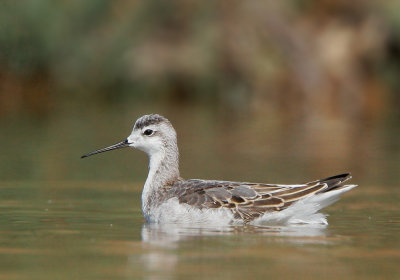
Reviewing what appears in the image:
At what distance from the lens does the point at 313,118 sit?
86.2 feet

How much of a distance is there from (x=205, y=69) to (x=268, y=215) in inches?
883

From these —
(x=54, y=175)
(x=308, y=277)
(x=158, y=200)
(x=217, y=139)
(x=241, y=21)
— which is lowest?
(x=308, y=277)

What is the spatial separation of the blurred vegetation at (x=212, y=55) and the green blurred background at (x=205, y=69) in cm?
4

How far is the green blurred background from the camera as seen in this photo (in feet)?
78.7

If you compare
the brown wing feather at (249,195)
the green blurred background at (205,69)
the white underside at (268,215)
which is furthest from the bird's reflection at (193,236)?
the green blurred background at (205,69)

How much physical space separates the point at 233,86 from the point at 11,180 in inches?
776

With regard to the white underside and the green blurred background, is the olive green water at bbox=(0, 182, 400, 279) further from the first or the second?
the green blurred background

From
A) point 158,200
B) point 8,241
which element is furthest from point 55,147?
point 8,241

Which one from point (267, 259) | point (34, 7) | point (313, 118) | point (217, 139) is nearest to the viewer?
point (267, 259)

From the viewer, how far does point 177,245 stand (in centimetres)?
937

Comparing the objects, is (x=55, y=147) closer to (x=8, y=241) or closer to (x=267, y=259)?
(x=8, y=241)

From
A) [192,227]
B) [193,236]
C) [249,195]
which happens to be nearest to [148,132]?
[249,195]

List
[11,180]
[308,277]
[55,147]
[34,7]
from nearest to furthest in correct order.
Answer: [308,277] → [11,180] → [55,147] → [34,7]

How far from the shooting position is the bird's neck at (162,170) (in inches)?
475
